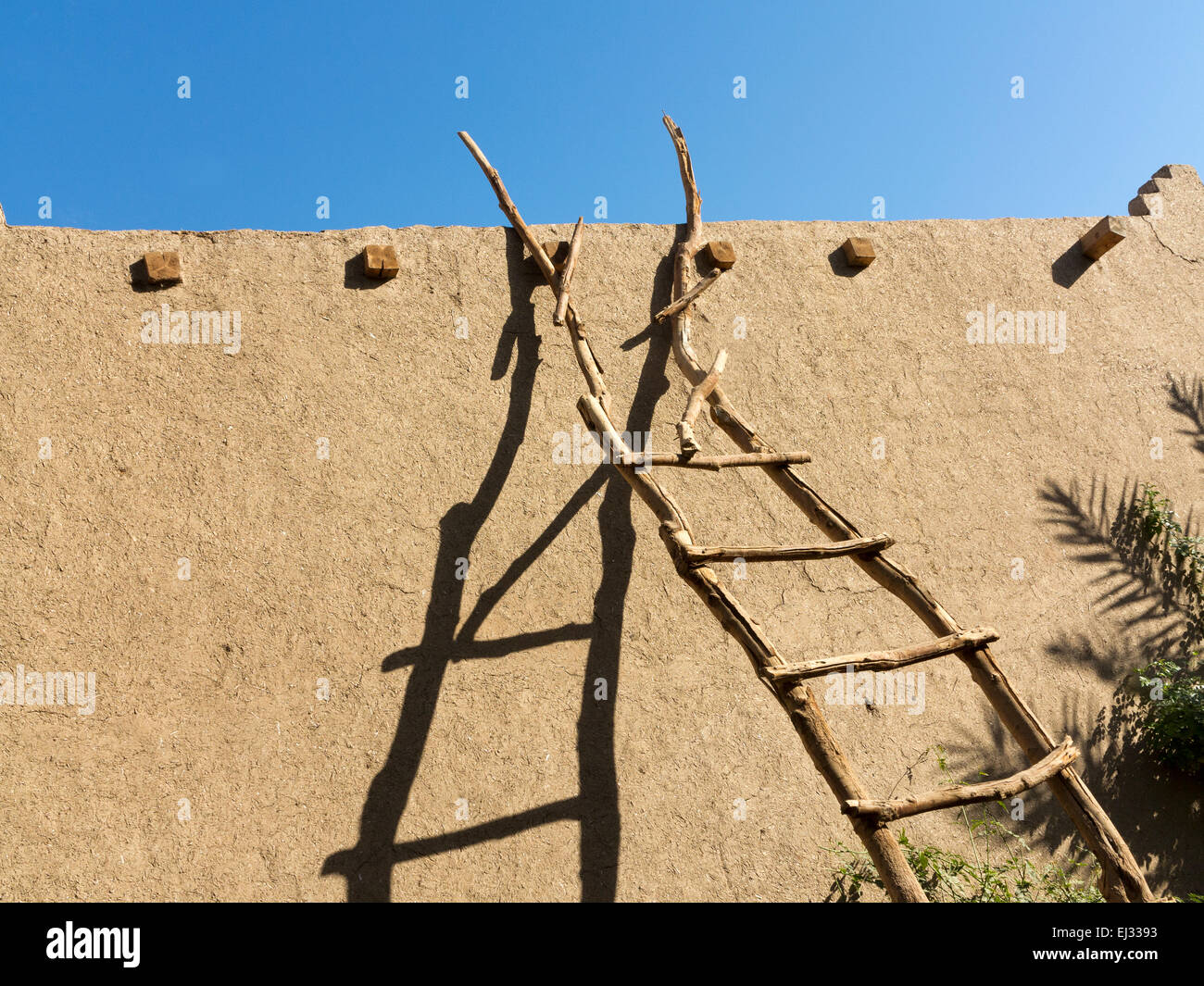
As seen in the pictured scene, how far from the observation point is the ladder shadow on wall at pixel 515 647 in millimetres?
2967

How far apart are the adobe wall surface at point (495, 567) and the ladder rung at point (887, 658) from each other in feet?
3.20

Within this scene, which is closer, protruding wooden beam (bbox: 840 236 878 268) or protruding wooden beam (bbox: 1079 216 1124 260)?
protruding wooden beam (bbox: 840 236 878 268)

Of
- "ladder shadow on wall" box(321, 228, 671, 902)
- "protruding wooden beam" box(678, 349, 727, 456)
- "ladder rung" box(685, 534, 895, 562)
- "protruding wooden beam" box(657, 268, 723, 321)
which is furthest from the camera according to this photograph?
"protruding wooden beam" box(657, 268, 723, 321)

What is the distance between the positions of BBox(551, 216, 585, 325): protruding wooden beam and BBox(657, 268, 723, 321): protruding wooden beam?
14.5 inches

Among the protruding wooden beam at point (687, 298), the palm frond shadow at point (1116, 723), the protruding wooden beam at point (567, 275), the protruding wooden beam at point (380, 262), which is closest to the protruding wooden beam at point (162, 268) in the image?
the protruding wooden beam at point (380, 262)

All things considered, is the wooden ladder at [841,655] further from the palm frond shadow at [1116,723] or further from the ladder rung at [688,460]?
the palm frond shadow at [1116,723]

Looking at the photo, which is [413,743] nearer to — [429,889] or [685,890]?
[429,889]

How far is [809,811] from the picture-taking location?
3184 millimetres

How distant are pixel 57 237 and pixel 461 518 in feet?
6.17

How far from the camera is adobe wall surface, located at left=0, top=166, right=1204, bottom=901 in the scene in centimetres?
297

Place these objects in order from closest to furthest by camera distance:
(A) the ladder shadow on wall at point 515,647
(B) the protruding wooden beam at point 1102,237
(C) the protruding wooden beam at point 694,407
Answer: (C) the protruding wooden beam at point 694,407
(A) the ladder shadow on wall at point 515,647
(B) the protruding wooden beam at point 1102,237

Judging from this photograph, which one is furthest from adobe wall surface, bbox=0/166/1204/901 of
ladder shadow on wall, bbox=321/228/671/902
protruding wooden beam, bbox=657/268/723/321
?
protruding wooden beam, bbox=657/268/723/321

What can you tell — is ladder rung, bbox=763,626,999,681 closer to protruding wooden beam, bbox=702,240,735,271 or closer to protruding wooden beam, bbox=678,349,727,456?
protruding wooden beam, bbox=678,349,727,456
